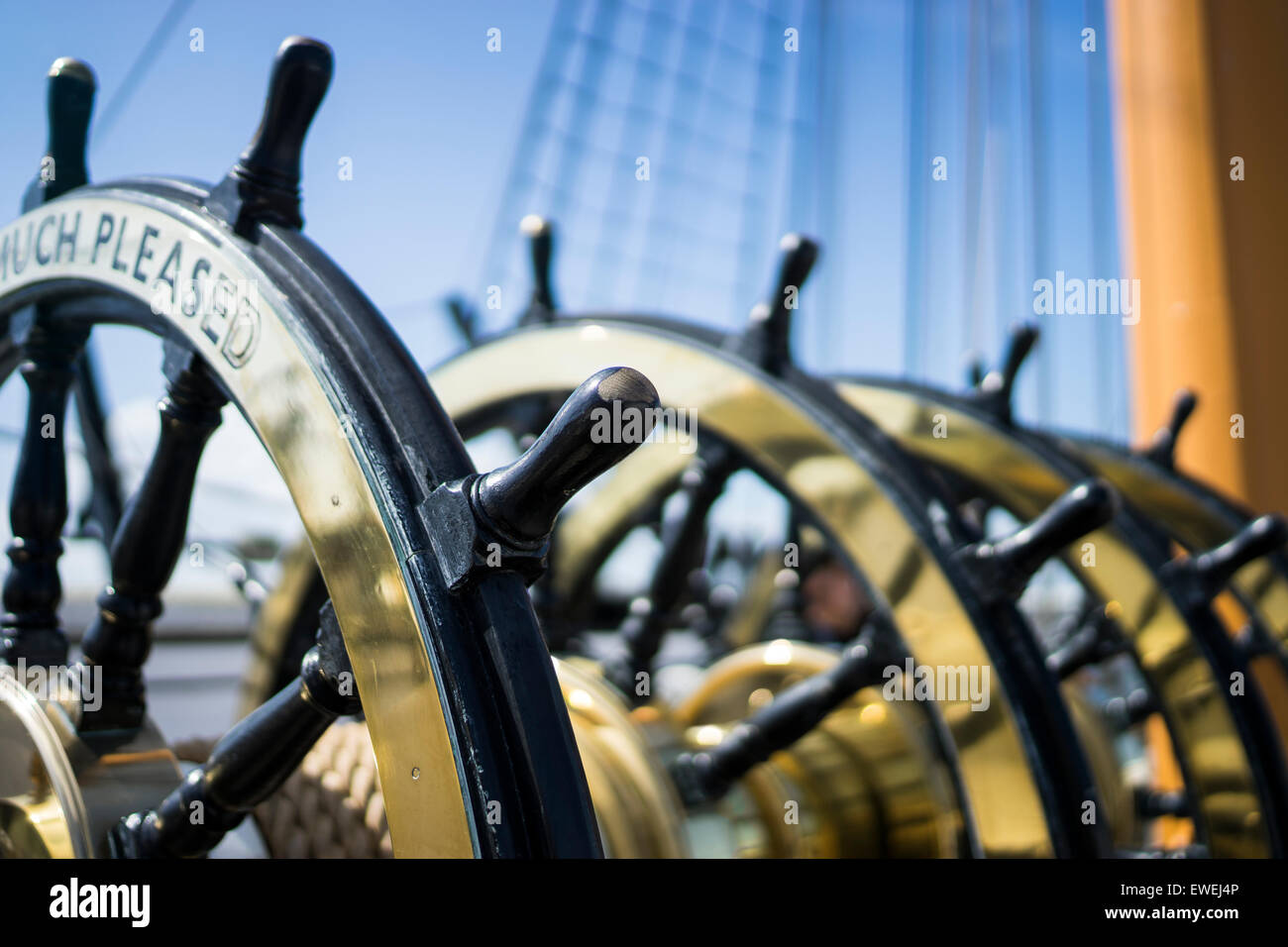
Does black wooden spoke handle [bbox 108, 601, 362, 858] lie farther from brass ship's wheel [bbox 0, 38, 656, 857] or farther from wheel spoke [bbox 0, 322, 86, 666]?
wheel spoke [bbox 0, 322, 86, 666]

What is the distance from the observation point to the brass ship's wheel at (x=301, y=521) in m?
0.38

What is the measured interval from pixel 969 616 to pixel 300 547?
2.28ft

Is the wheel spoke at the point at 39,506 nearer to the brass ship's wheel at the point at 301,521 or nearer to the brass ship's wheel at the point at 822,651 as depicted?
the brass ship's wheel at the point at 301,521

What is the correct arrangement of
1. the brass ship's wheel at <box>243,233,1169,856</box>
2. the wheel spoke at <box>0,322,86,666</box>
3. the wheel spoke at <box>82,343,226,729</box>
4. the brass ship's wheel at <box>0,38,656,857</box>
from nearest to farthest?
1. the brass ship's wheel at <box>0,38,656,857</box>
2. the wheel spoke at <box>82,343,226,729</box>
3. the wheel spoke at <box>0,322,86,666</box>
4. the brass ship's wheel at <box>243,233,1169,856</box>

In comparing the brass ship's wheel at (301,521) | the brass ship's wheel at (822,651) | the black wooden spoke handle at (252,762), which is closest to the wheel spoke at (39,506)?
the brass ship's wheel at (301,521)

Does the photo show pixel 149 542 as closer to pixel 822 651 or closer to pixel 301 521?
pixel 301 521

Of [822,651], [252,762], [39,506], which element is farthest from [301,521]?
[822,651]

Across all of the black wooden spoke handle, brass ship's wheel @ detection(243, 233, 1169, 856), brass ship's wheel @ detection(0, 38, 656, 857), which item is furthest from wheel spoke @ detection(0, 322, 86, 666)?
brass ship's wheel @ detection(243, 233, 1169, 856)

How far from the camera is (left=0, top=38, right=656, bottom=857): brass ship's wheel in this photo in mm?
377

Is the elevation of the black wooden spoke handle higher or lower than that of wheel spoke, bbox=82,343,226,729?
lower

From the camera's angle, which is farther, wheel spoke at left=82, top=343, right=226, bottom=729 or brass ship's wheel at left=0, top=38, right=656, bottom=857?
wheel spoke at left=82, top=343, right=226, bottom=729
